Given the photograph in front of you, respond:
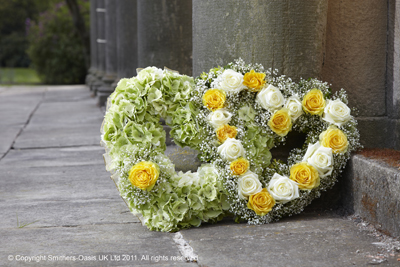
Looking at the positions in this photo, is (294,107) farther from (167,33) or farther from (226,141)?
(167,33)

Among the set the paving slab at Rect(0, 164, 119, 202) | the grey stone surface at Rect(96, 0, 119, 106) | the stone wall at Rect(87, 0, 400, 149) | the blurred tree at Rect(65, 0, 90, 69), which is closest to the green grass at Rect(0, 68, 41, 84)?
the blurred tree at Rect(65, 0, 90, 69)

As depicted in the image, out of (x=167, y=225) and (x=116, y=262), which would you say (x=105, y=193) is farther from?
(x=116, y=262)

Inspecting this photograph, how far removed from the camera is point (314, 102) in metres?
3.14

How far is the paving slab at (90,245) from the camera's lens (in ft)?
8.27

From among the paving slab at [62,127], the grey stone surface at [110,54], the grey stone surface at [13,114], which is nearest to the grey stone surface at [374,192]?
the paving slab at [62,127]

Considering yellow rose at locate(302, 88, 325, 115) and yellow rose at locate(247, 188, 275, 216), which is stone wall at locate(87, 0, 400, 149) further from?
yellow rose at locate(247, 188, 275, 216)

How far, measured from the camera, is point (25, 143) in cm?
636

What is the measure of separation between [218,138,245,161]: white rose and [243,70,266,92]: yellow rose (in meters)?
0.36

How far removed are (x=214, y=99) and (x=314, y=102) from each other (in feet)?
2.05

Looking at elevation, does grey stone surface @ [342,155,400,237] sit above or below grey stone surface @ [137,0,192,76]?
below

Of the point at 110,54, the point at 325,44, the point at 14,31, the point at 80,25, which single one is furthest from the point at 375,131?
the point at 14,31

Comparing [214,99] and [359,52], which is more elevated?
[359,52]

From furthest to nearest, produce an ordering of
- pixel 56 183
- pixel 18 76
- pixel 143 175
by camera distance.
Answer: pixel 18 76, pixel 56 183, pixel 143 175

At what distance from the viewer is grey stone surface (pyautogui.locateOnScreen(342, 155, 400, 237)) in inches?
108
